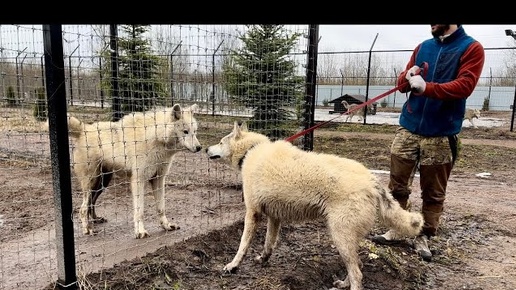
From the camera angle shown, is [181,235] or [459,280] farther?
[181,235]

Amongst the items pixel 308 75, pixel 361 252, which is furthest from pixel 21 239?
pixel 308 75

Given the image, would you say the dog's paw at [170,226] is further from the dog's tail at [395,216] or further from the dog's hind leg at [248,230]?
the dog's tail at [395,216]

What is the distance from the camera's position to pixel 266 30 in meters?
7.23

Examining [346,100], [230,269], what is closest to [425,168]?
[230,269]

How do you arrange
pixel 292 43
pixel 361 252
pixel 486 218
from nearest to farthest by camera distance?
pixel 361 252
pixel 486 218
pixel 292 43

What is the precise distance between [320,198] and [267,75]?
10.9 feet

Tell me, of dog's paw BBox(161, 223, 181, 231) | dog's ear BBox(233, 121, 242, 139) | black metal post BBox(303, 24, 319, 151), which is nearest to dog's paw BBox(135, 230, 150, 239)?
dog's paw BBox(161, 223, 181, 231)

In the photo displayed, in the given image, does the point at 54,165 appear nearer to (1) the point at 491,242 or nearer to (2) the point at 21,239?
(2) the point at 21,239

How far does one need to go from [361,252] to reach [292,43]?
13.7 ft

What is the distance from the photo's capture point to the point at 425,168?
3.92m

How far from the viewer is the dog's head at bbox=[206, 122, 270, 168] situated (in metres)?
4.08

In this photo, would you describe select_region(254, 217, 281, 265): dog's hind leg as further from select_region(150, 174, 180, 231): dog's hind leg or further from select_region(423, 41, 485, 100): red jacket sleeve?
select_region(423, 41, 485, 100): red jacket sleeve

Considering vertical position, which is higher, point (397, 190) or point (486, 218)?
point (397, 190)

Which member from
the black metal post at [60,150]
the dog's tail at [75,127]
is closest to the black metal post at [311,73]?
the dog's tail at [75,127]
